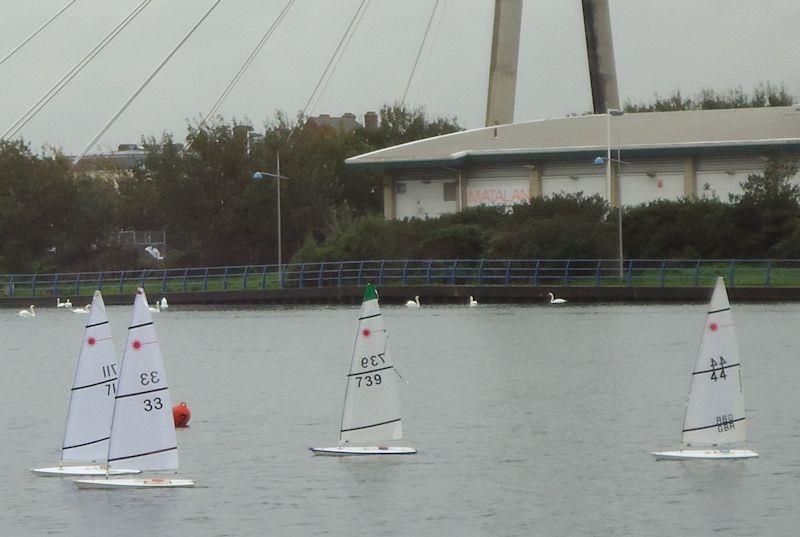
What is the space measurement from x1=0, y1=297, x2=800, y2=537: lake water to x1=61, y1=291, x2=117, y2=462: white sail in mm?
875

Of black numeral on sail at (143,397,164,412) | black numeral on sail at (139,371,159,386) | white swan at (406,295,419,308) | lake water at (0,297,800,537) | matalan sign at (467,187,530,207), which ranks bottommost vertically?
lake water at (0,297,800,537)

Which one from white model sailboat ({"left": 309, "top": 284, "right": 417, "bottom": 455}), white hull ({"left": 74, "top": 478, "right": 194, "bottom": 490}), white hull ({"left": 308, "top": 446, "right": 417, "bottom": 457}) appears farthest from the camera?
white hull ({"left": 308, "top": 446, "right": 417, "bottom": 457})

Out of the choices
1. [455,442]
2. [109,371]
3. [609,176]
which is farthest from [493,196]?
[109,371]

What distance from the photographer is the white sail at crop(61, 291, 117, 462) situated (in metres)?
22.8

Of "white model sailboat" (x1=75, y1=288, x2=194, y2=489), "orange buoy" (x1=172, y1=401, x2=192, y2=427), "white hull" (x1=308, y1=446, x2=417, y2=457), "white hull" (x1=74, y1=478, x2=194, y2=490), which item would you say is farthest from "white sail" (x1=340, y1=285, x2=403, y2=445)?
"orange buoy" (x1=172, y1=401, x2=192, y2=427)

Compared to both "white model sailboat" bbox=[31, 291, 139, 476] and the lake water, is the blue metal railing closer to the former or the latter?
the lake water

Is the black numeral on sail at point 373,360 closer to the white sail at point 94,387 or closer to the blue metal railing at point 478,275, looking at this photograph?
the white sail at point 94,387

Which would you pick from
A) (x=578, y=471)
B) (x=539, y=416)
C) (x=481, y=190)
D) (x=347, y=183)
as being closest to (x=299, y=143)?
(x=347, y=183)

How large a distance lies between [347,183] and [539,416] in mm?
79043

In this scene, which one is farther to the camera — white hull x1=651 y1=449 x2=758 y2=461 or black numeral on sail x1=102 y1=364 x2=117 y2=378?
white hull x1=651 y1=449 x2=758 y2=461

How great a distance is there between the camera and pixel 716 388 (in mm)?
24328

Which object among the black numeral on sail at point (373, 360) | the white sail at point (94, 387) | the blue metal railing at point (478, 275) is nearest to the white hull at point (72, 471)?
the white sail at point (94, 387)

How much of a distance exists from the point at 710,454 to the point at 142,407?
27.8 feet

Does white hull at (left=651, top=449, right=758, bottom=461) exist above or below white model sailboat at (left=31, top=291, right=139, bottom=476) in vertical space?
below
